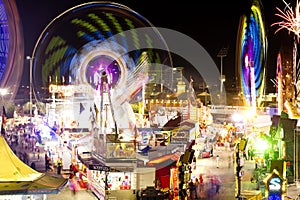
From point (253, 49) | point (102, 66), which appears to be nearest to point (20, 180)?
point (102, 66)

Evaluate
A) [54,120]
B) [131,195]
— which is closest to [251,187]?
[131,195]

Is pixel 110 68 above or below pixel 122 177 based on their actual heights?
above

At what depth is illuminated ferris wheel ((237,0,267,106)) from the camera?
23031 mm

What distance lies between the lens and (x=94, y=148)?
15.6 m

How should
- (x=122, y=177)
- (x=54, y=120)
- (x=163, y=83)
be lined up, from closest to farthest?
1. (x=122, y=177)
2. (x=54, y=120)
3. (x=163, y=83)

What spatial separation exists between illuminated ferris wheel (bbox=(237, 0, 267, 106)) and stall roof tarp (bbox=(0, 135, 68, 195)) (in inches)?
605

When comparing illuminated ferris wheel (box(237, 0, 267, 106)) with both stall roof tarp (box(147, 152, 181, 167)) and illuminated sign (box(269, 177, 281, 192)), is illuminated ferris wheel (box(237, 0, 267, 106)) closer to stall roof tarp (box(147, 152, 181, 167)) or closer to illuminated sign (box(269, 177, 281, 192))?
stall roof tarp (box(147, 152, 181, 167))

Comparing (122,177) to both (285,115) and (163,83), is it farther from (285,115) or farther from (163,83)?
(163,83)

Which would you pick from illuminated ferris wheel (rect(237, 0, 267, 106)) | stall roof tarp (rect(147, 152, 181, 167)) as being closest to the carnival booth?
stall roof tarp (rect(147, 152, 181, 167))

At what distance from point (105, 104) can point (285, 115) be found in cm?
713

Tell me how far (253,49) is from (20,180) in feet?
56.7

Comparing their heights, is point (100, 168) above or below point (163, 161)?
below

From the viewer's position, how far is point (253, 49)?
24.1 metres

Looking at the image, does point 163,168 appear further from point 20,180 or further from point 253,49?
point 253,49
